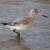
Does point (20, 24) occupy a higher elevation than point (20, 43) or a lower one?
higher

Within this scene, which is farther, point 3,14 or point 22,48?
point 3,14

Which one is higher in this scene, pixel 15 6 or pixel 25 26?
pixel 25 26

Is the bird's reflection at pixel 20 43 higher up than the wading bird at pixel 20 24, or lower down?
lower down

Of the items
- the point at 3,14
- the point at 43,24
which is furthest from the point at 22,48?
the point at 3,14

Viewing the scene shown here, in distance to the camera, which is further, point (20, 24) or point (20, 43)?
point (20, 24)

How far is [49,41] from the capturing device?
5609mm

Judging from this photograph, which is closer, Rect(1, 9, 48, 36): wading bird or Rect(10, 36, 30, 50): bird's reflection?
Rect(10, 36, 30, 50): bird's reflection

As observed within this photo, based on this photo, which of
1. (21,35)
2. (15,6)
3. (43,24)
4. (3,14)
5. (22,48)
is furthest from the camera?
(15,6)

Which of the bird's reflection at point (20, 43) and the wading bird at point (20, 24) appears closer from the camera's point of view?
the bird's reflection at point (20, 43)

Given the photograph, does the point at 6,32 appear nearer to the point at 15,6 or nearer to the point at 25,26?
the point at 25,26

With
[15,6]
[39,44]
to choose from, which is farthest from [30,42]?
[15,6]

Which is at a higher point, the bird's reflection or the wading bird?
the wading bird

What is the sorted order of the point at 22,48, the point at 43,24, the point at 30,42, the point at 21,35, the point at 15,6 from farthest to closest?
1. the point at 15,6
2. the point at 43,24
3. the point at 21,35
4. the point at 30,42
5. the point at 22,48

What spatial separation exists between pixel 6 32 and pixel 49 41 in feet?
3.73
